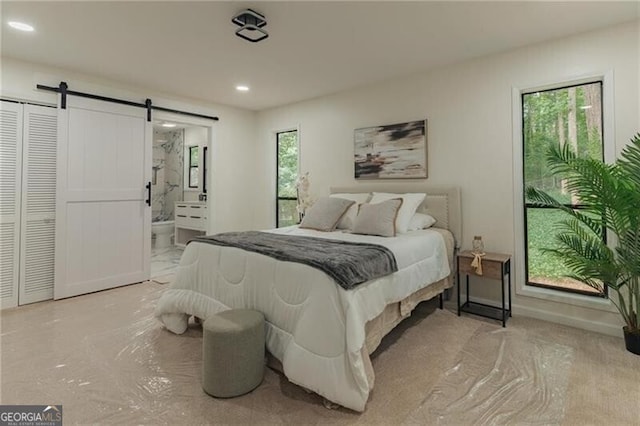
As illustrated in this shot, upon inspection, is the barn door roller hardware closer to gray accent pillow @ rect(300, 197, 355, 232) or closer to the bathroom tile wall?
gray accent pillow @ rect(300, 197, 355, 232)

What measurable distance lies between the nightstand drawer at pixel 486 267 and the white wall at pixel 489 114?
1.24 feet

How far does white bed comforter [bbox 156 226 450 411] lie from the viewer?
1.71m

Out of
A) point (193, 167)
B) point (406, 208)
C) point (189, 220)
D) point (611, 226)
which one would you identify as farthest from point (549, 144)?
point (193, 167)

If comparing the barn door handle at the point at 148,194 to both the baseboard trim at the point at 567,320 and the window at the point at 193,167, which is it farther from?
the baseboard trim at the point at 567,320

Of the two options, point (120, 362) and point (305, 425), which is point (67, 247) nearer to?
point (120, 362)

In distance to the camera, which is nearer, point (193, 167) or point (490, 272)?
point (490, 272)

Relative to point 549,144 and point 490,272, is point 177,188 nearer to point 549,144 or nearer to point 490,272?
point 490,272

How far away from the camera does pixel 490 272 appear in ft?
9.54

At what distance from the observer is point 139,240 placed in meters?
4.19

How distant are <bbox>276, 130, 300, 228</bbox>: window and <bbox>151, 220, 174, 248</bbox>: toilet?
2.91 metres

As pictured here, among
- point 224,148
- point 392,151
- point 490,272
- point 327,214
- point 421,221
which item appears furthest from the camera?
point 224,148

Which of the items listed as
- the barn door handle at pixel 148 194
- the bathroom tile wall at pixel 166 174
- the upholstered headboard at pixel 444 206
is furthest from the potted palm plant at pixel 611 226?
the bathroom tile wall at pixel 166 174

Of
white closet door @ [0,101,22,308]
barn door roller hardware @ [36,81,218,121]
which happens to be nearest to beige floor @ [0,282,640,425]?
Answer: white closet door @ [0,101,22,308]

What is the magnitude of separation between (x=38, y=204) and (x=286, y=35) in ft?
10.3
